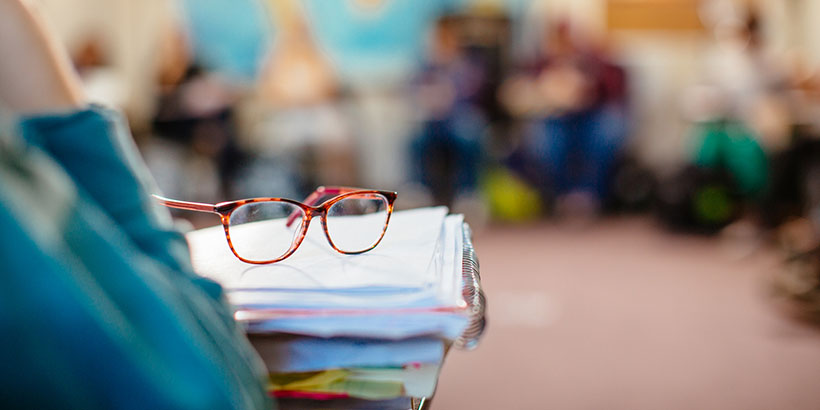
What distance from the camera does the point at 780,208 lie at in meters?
3.70

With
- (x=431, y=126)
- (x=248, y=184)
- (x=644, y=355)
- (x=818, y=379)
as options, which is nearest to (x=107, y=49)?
(x=248, y=184)

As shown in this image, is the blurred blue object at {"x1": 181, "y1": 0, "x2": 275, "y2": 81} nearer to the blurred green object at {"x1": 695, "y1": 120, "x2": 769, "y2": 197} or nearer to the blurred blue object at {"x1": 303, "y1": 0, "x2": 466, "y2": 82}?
the blurred blue object at {"x1": 303, "y1": 0, "x2": 466, "y2": 82}

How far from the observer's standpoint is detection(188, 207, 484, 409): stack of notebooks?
18.8 inches

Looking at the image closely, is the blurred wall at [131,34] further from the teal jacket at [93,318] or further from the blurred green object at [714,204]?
the teal jacket at [93,318]

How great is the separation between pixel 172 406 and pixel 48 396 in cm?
5

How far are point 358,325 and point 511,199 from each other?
150 inches

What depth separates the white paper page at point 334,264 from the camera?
0.51m

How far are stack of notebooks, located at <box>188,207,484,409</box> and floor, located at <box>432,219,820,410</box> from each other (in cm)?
36

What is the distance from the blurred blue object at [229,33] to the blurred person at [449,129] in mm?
1471

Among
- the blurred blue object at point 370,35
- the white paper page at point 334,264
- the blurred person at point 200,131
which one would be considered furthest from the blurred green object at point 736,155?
the white paper page at point 334,264

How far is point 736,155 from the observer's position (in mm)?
3715

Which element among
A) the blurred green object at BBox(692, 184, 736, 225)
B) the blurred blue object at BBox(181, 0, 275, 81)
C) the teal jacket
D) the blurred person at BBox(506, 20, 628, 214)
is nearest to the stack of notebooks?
the teal jacket

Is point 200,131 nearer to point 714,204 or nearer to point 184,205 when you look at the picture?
point 714,204

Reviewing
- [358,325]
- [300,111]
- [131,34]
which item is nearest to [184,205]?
[358,325]
